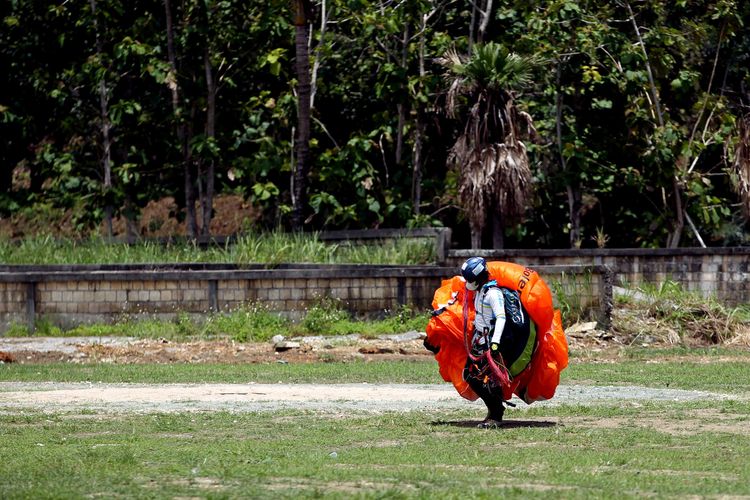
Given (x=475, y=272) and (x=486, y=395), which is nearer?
(x=475, y=272)

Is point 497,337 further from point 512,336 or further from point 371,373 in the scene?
point 371,373

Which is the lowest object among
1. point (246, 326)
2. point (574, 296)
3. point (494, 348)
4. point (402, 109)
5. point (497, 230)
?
point (246, 326)

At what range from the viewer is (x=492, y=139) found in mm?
29469

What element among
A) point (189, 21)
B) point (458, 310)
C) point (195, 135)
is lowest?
point (458, 310)

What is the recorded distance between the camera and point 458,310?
47.5ft

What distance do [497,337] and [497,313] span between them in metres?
0.26

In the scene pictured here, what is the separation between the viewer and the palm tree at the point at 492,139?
28.7m

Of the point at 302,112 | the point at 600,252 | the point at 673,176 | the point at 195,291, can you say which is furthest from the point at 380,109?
the point at 195,291

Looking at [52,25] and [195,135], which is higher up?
[52,25]

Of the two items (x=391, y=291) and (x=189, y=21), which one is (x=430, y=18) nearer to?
(x=189, y=21)

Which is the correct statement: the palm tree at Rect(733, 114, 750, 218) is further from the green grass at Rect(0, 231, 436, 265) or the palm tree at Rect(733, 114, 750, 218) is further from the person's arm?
the person's arm

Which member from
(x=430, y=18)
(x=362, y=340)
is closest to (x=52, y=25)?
(x=430, y=18)

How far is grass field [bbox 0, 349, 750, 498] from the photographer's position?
1002 cm

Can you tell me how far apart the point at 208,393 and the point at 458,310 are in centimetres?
464
